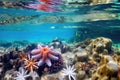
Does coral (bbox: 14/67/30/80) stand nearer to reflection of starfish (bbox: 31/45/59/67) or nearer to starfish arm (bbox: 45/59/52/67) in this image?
reflection of starfish (bbox: 31/45/59/67)

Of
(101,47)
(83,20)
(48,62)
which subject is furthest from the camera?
(83,20)

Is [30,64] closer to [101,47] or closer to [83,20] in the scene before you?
[101,47]

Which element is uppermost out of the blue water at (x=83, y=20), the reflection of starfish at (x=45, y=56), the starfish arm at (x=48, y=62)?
the reflection of starfish at (x=45, y=56)

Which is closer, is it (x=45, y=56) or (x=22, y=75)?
(x=22, y=75)

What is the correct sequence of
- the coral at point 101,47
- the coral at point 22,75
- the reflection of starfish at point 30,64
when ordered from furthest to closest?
the coral at point 101,47, the reflection of starfish at point 30,64, the coral at point 22,75

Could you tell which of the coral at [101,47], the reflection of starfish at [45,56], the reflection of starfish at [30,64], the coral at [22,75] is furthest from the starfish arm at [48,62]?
the coral at [101,47]

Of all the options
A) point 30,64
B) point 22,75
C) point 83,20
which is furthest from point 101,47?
point 83,20

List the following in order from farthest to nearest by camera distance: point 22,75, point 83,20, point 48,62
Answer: point 83,20, point 48,62, point 22,75

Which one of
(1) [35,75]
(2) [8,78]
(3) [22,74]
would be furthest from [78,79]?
(2) [8,78]

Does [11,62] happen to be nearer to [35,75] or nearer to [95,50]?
[35,75]

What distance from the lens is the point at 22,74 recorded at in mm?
8414

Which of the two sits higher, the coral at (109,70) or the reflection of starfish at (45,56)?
the coral at (109,70)

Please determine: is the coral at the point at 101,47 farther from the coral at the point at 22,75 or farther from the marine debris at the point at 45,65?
the coral at the point at 22,75

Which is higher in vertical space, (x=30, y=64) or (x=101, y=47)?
(x=30, y=64)
